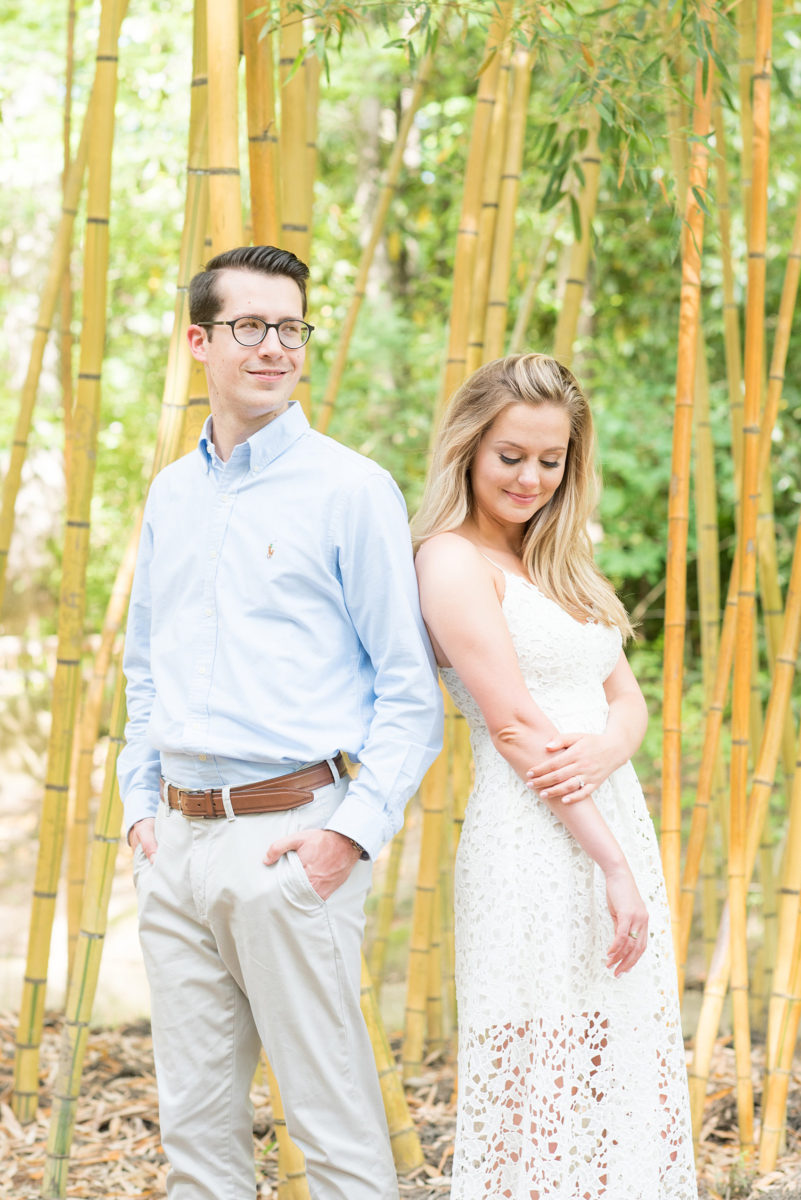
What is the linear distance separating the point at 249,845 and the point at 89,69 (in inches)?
219

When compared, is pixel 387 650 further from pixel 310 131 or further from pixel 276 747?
pixel 310 131

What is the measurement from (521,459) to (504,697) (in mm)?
305

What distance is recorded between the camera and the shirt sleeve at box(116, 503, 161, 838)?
149 centimetres

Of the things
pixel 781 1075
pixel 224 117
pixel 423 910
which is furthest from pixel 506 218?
pixel 781 1075

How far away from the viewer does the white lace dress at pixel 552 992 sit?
4.50 feet

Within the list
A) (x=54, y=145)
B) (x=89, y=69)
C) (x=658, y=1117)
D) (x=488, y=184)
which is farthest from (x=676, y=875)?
(x=89, y=69)

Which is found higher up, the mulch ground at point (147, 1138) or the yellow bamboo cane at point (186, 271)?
the yellow bamboo cane at point (186, 271)

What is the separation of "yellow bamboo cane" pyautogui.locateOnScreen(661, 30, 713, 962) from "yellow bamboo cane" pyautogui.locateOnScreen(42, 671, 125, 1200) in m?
0.88

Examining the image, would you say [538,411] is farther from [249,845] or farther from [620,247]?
[620,247]

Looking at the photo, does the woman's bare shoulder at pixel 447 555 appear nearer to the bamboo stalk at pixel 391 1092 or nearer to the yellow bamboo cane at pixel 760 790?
the bamboo stalk at pixel 391 1092

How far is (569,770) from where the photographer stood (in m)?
1.34

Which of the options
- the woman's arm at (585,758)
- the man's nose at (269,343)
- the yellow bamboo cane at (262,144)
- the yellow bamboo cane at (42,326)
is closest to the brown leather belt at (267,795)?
the woman's arm at (585,758)

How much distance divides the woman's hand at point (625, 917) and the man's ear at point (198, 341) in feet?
2.61

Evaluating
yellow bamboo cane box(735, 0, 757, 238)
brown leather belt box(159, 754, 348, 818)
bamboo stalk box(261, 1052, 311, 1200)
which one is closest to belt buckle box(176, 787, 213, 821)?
brown leather belt box(159, 754, 348, 818)
